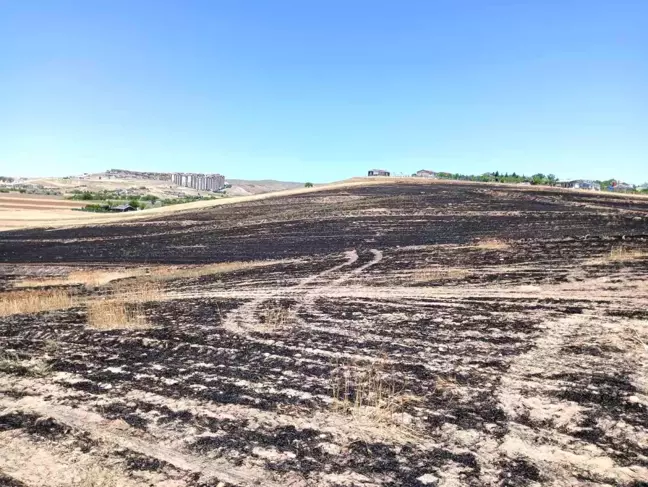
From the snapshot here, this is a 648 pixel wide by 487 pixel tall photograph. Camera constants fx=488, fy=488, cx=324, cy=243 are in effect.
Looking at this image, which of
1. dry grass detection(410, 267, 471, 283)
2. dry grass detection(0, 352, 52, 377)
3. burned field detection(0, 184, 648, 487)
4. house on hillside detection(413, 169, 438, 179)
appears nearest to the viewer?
burned field detection(0, 184, 648, 487)

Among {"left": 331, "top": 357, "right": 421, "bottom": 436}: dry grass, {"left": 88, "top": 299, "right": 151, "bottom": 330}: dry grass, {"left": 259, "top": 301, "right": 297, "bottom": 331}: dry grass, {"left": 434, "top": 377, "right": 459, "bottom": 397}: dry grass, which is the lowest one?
{"left": 88, "top": 299, "right": 151, "bottom": 330}: dry grass

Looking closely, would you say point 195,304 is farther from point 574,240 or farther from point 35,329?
point 574,240

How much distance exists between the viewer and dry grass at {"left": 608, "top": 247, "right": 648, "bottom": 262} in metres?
14.9

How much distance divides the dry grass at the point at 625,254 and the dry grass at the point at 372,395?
11.5 metres

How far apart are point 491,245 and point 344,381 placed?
16214 millimetres

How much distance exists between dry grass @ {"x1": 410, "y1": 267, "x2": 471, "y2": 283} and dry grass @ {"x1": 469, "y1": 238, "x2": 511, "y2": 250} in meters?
5.13

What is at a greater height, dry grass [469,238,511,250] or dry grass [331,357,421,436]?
dry grass [469,238,511,250]

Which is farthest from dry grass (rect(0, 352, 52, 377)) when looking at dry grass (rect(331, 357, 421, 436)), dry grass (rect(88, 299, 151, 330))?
dry grass (rect(331, 357, 421, 436))

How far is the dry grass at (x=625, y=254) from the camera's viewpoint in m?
14.9

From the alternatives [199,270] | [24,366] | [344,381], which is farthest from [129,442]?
[199,270]

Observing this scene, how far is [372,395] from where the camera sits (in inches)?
225

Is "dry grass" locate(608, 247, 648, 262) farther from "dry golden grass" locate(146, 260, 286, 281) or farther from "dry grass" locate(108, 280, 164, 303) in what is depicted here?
"dry grass" locate(108, 280, 164, 303)

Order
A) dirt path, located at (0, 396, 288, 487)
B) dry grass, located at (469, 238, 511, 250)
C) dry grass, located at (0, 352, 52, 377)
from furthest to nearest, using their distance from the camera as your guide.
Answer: dry grass, located at (469, 238, 511, 250), dry grass, located at (0, 352, 52, 377), dirt path, located at (0, 396, 288, 487)

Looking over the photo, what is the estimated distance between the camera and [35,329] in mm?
9180
